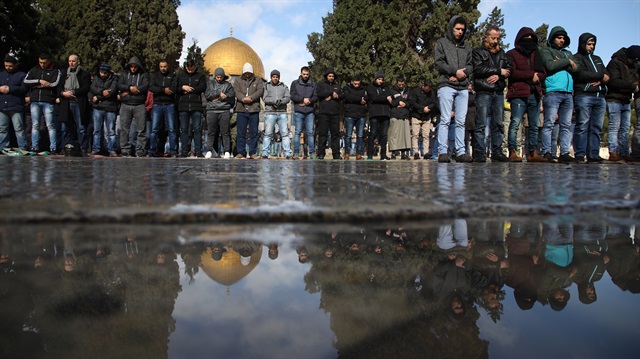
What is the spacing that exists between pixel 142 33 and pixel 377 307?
2525cm

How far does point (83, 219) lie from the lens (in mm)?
1199

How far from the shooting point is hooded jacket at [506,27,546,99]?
6.52 meters

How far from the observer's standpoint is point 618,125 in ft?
25.3

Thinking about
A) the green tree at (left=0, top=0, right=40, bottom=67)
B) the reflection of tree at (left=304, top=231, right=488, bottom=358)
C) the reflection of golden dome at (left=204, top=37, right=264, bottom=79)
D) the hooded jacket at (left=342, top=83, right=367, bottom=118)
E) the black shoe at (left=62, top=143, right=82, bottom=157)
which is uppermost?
the reflection of golden dome at (left=204, top=37, right=264, bottom=79)

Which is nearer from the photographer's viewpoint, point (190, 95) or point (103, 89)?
point (190, 95)

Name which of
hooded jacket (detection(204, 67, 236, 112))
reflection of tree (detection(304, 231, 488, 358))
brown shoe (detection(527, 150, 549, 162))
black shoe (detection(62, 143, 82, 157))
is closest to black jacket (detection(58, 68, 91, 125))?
black shoe (detection(62, 143, 82, 157))

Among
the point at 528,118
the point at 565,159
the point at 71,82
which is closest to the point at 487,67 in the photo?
the point at 528,118

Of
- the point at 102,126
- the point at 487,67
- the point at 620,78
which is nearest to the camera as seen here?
the point at 487,67

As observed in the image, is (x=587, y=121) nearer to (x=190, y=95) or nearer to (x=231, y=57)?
(x=190, y=95)

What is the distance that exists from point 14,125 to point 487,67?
781 centimetres

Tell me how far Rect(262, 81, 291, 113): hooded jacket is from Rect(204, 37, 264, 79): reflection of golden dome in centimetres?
4174

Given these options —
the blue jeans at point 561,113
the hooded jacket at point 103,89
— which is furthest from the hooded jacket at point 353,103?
the hooded jacket at point 103,89

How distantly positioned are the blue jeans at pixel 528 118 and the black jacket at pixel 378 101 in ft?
10.2

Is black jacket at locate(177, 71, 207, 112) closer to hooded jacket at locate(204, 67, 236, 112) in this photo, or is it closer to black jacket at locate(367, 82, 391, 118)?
hooded jacket at locate(204, 67, 236, 112)
